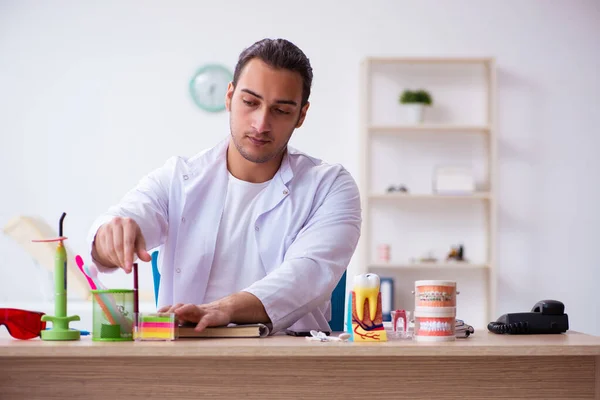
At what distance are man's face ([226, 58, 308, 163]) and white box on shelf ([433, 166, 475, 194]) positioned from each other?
9.82 ft

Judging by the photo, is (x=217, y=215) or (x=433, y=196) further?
(x=433, y=196)

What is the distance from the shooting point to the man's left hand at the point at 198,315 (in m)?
1.49

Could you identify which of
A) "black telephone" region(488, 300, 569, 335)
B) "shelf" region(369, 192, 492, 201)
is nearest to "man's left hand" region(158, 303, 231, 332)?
"black telephone" region(488, 300, 569, 335)

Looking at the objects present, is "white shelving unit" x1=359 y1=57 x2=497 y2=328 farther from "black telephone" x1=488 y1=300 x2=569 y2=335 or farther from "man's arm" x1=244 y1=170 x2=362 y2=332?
"black telephone" x1=488 y1=300 x2=569 y2=335

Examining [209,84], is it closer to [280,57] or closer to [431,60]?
[431,60]

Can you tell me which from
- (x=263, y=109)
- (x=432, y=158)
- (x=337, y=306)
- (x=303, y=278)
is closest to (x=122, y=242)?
(x=303, y=278)

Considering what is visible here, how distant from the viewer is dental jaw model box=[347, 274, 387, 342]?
4.75ft

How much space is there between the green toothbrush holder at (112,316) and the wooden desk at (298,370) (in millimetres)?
38

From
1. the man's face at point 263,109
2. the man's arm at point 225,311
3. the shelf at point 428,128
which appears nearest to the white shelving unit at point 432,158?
the shelf at point 428,128

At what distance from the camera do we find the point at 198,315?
1513mm

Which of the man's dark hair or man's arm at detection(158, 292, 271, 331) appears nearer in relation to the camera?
man's arm at detection(158, 292, 271, 331)

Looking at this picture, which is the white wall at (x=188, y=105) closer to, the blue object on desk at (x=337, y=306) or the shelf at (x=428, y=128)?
the shelf at (x=428, y=128)

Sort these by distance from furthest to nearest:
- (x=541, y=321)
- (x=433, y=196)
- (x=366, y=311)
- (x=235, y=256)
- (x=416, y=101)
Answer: (x=416, y=101), (x=433, y=196), (x=235, y=256), (x=541, y=321), (x=366, y=311)

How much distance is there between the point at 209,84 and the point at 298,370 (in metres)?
3.82
